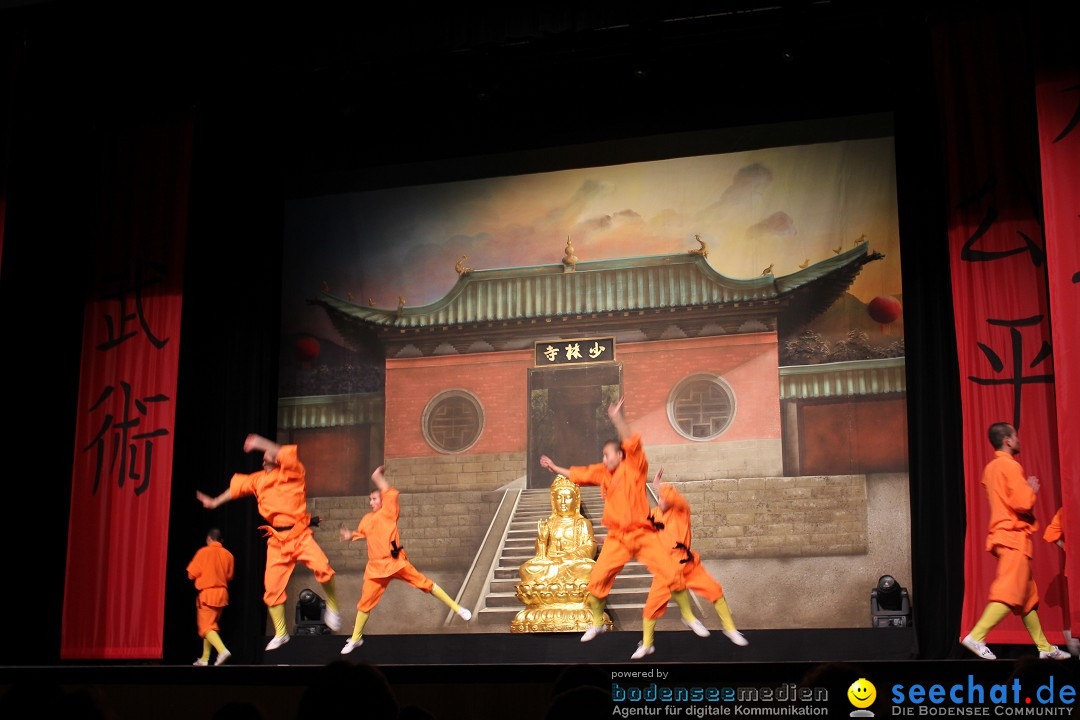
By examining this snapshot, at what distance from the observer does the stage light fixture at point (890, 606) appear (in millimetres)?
5961

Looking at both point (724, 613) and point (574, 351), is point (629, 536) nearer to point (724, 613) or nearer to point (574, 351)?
point (724, 613)

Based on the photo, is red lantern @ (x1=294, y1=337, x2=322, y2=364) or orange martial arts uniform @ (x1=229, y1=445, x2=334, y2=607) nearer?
orange martial arts uniform @ (x1=229, y1=445, x2=334, y2=607)

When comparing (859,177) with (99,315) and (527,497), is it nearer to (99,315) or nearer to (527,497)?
(527,497)

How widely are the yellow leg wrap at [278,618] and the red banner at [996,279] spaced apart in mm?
3846

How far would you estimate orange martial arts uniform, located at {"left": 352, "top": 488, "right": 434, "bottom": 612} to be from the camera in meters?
6.34

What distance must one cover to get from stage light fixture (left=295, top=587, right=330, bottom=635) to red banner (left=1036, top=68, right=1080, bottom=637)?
424cm

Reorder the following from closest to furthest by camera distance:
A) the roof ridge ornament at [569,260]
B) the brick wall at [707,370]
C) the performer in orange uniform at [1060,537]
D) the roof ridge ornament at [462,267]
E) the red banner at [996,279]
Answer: the performer in orange uniform at [1060,537] → the red banner at [996,279] → the brick wall at [707,370] → the roof ridge ornament at [569,260] → the roof ridge ornament at [462,267]

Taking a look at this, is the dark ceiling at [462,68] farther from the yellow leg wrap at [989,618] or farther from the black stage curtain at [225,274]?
the yellow leg wrap at [989,618]

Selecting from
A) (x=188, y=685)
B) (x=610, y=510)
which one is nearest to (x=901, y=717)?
(x=188, y=685)

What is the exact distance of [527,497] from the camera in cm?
693

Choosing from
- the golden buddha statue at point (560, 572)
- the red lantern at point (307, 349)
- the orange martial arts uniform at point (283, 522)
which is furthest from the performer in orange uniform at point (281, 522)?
the golden buddha statue at point (560, 572)

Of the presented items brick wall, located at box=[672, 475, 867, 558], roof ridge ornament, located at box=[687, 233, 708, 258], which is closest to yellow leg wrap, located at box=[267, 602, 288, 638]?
brick wall, located at box=[672, 475, 867, 558]

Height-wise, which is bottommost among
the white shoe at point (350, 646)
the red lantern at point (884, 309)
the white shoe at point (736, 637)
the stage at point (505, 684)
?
the white shoe at point (350, 646)

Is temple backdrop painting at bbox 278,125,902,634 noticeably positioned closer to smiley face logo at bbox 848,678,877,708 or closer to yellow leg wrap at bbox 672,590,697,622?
yellow leg wrap at bbox 672,590,697,622
